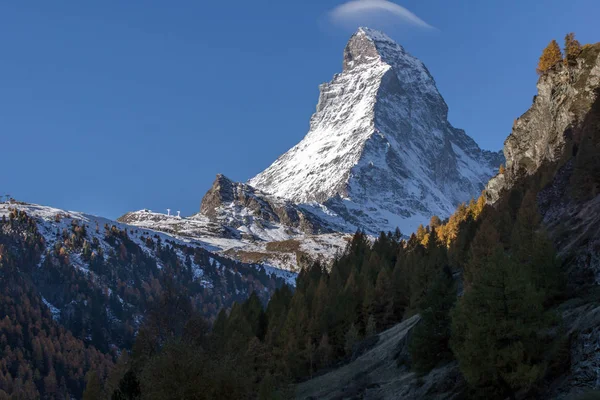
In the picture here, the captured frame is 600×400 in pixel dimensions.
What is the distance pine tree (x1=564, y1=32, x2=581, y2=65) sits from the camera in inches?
3875

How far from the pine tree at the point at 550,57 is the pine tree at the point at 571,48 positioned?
3.12 m

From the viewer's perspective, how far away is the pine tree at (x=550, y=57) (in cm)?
10406

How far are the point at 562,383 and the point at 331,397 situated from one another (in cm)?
3058

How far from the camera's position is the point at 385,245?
124m

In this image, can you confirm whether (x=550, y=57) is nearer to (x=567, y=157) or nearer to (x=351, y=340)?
(x=567, y=157)

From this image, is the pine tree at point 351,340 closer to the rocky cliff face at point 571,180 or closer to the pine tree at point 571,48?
the rocky cliff face at point 571,180

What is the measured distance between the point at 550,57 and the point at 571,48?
608cm

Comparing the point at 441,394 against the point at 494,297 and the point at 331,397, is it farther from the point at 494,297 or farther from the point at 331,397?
the point at 331,397

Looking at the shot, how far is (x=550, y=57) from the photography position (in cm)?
10531

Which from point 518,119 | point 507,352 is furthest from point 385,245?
point 507,352

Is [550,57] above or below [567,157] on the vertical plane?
above

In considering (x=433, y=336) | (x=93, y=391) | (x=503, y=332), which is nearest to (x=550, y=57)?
(x=433, y=336)

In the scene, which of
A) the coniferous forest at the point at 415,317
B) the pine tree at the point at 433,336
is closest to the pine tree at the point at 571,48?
the coniferous forest at the point at 415,317

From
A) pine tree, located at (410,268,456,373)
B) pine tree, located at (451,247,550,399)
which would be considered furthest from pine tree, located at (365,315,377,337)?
pine tree, located at (451,247,550,399)
